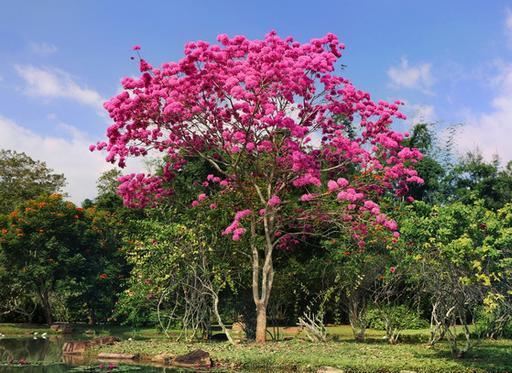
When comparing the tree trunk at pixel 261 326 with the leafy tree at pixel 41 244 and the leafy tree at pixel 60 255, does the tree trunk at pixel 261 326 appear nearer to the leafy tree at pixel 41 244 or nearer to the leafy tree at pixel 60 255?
the leafy tree at pixel 60 255

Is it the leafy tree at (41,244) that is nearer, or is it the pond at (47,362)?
the pond at (47,362)

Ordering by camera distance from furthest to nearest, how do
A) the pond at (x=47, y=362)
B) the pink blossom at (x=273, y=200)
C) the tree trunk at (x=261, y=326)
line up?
the tree trunk at (x=261, y=326) → the pink blossom at (x=273, y=200) → the pond at (x=47, y=362)

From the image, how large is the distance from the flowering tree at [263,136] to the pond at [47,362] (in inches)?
194

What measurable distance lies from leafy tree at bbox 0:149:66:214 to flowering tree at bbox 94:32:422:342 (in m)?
23.8

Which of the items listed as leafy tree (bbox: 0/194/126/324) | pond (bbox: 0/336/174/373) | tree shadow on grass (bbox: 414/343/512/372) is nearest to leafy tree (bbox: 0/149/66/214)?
leafy tree (bbox: 0/194/126/324)

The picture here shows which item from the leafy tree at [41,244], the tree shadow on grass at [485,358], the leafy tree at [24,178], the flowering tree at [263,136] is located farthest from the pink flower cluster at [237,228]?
the leafy tree at [24,178]

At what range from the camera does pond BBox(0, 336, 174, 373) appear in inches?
587

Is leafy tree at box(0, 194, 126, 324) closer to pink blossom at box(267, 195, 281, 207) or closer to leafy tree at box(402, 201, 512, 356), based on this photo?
pink blossom at box(267, 195, 281, 207)

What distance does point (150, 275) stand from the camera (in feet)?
64.5

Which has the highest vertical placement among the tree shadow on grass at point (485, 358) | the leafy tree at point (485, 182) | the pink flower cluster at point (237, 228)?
the leafy tree at point (485, 182)

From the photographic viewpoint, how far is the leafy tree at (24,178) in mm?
41688

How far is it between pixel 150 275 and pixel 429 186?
2375 centimetres

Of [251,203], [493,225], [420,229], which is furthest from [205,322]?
[493,225]

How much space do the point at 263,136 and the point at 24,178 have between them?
30.6 metres
